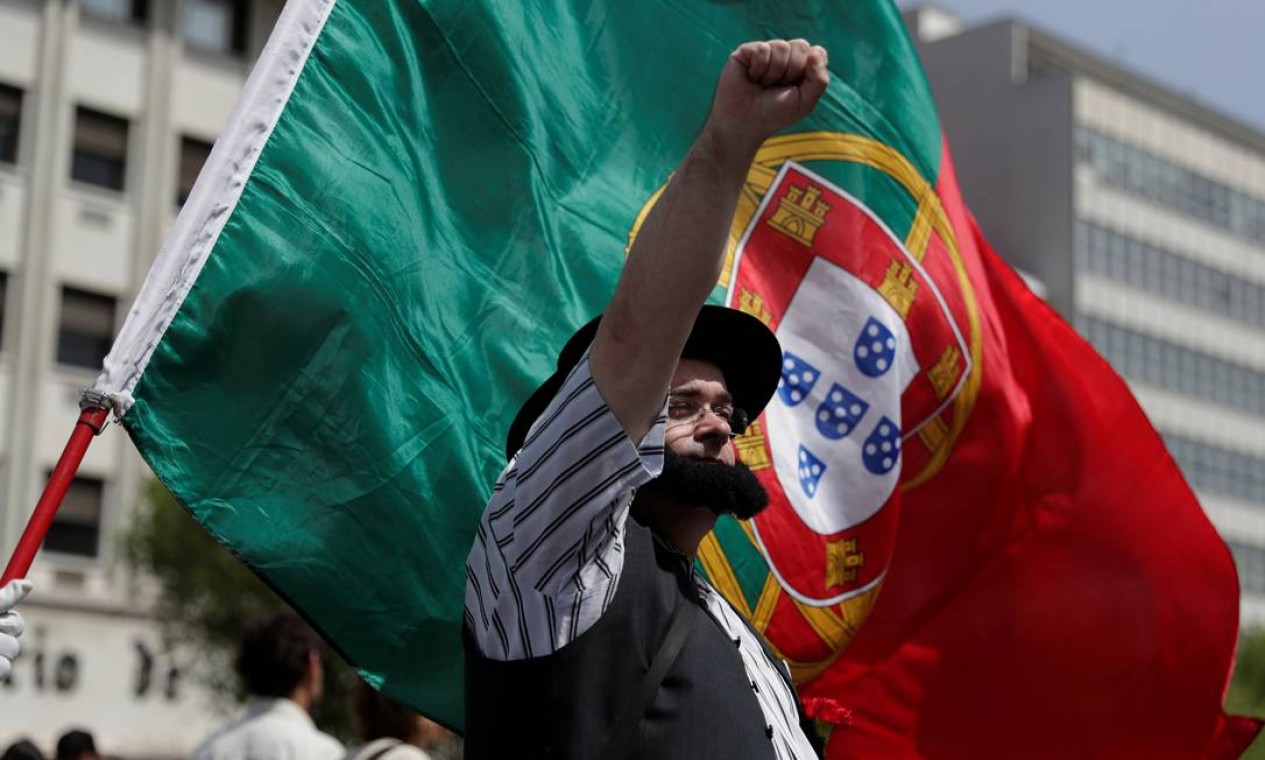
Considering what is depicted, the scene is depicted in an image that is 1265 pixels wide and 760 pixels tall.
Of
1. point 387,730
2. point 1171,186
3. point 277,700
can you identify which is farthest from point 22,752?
point 1171,186

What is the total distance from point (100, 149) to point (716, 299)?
3164cm

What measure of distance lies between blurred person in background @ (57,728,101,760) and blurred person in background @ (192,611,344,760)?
2247mm

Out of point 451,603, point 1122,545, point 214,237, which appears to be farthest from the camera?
point 1122,545

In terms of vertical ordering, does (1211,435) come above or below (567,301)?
above

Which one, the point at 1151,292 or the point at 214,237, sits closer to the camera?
the point at 214,237

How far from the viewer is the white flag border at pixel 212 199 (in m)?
3.81

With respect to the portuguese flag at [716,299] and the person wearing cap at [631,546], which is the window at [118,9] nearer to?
the portuguese flag at [716,299]

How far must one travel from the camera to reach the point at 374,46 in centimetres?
447

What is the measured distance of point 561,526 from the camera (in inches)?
121

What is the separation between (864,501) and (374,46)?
1.80 meters

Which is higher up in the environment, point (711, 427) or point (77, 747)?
point (711, 427)

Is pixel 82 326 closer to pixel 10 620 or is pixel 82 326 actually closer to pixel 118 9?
pixel 118 9

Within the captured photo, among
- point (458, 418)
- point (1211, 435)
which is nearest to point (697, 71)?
point (458, 418)

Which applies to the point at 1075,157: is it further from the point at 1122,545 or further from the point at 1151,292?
the point at 1122,545
